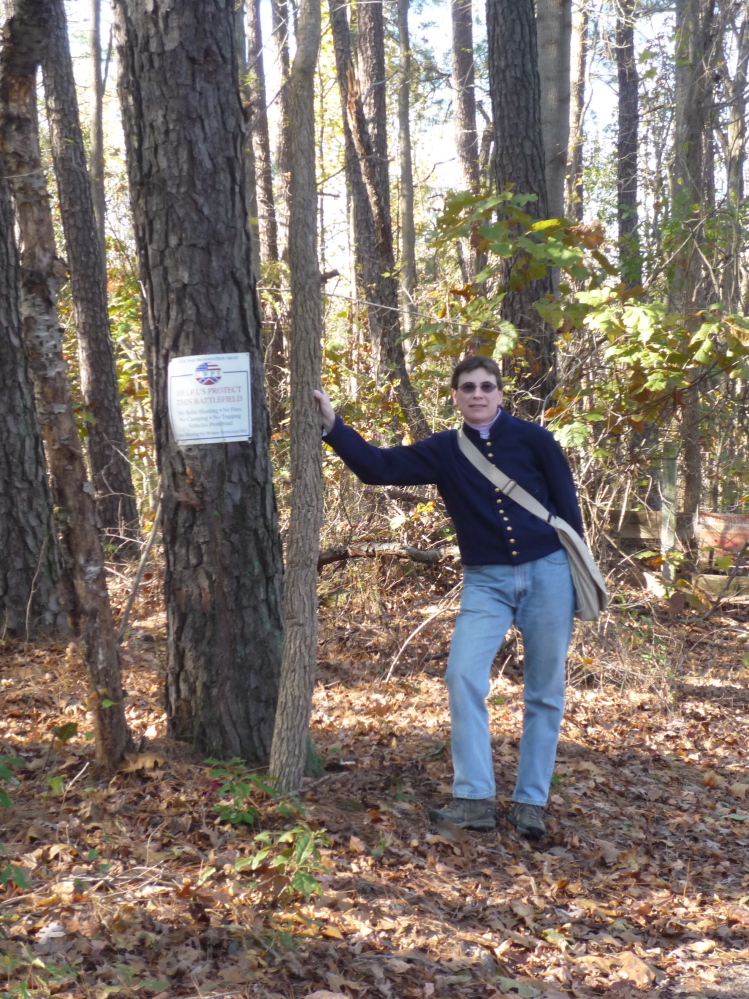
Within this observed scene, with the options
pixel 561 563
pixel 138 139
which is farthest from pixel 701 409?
pixel 138 139

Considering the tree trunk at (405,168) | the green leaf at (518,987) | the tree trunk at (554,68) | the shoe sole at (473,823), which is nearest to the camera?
the green leaf at (518,987)

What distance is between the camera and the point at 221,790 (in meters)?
3.78

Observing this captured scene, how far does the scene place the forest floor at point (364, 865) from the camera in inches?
117

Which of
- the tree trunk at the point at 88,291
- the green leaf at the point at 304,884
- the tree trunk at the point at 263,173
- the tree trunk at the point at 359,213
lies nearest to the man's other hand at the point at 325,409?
the green leaf at the point at 304,884

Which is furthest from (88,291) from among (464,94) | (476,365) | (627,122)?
(627,122)

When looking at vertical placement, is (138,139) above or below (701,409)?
above

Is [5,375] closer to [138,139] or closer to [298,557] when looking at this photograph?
[138,139]

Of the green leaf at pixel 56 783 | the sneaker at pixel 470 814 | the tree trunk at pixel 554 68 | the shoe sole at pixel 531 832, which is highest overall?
the tree trunk at pixel 554 68

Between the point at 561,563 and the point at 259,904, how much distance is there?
2073 millimetres

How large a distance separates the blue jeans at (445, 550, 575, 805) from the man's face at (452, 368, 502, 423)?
73 centimetres

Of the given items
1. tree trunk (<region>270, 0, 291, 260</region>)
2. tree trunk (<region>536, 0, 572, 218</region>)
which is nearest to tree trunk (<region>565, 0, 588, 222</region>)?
tree trunk (<region>270, 0, 291, 260</region>)

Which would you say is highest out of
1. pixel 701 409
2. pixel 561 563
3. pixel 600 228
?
pixel 600 228

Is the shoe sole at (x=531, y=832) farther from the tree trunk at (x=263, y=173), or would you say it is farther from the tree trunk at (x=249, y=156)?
the tree trunk at (x=263, y=173)

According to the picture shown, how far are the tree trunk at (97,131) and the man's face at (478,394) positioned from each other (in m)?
8.91
